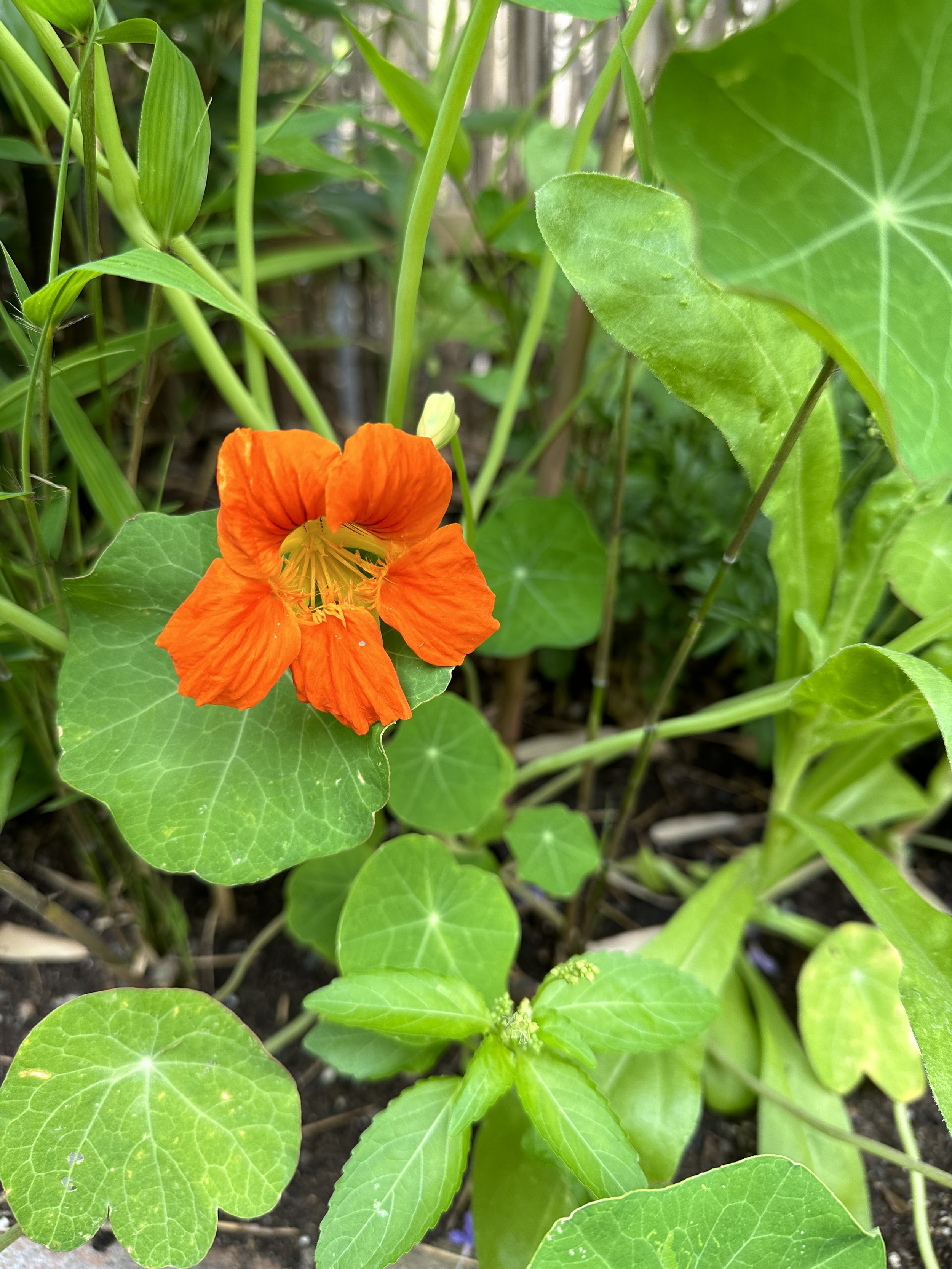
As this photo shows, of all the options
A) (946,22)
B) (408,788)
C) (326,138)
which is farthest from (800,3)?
(326,138)

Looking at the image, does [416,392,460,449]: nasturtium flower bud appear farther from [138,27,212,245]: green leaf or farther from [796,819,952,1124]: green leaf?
[796,819,952,1124]: green leaf

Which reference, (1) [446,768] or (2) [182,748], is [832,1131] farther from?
(2) [182,748]

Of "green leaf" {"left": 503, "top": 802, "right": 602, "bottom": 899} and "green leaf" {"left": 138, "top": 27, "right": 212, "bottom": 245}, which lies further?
"green leaf" {"left": 503, "top": 802, "right": 602, "bottom": 899}

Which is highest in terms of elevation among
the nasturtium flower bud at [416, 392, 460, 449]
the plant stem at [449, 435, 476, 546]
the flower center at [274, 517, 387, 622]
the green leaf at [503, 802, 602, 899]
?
the nasturtium flower bud at [416, 392, 460, 449]

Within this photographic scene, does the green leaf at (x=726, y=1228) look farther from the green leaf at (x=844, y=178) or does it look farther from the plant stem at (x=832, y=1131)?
the green leaf at (x=844, y=178)

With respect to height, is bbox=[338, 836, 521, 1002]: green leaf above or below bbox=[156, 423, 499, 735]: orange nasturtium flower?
below

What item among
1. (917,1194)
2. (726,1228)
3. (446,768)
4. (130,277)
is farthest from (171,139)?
(917,1194)

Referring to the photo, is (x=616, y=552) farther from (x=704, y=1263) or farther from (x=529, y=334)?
(x=704, y=1263)

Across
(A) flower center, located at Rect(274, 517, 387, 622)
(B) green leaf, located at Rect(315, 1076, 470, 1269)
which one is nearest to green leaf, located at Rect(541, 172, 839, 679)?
(A) flower center, located at Rect(274, 517, 387, 622)
